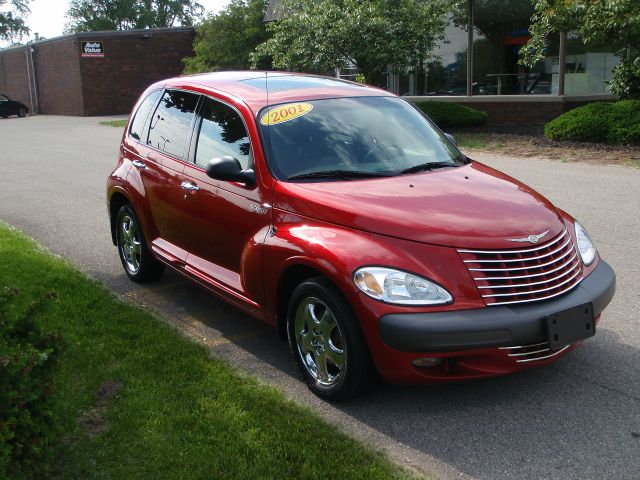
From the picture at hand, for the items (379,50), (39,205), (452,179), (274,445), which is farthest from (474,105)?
(274,445)

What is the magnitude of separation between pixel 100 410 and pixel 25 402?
3.90ft

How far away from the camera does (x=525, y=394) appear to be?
13.6 feet

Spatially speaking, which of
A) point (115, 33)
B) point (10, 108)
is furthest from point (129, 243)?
point (10, 108)

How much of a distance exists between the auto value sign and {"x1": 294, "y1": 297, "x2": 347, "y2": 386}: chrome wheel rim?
134 feet

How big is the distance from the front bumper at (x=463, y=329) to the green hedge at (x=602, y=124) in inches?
494

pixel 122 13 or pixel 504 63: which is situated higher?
pixel 122 13

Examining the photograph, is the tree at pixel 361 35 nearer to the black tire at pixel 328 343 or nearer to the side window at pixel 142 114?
the side window at pixel 142 114

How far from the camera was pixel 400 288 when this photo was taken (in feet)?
12.2

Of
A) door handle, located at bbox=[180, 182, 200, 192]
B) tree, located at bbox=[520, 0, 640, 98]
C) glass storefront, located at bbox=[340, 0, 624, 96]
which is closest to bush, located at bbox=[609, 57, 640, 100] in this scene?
tree, located at bbox=[520, 0, 640, 98]

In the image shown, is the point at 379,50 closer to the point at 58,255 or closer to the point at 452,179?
the point at 58,255

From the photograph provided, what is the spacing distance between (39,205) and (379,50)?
40.0ft

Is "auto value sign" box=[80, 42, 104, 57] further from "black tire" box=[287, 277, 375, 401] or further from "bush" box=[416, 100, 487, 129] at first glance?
"black tire" box=[287, 277, 375, 401]

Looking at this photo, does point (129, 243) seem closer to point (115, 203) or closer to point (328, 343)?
point (115, 203)

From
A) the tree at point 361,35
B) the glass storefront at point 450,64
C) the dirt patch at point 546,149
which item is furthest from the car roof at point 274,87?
the glass storefront at point 450,64
